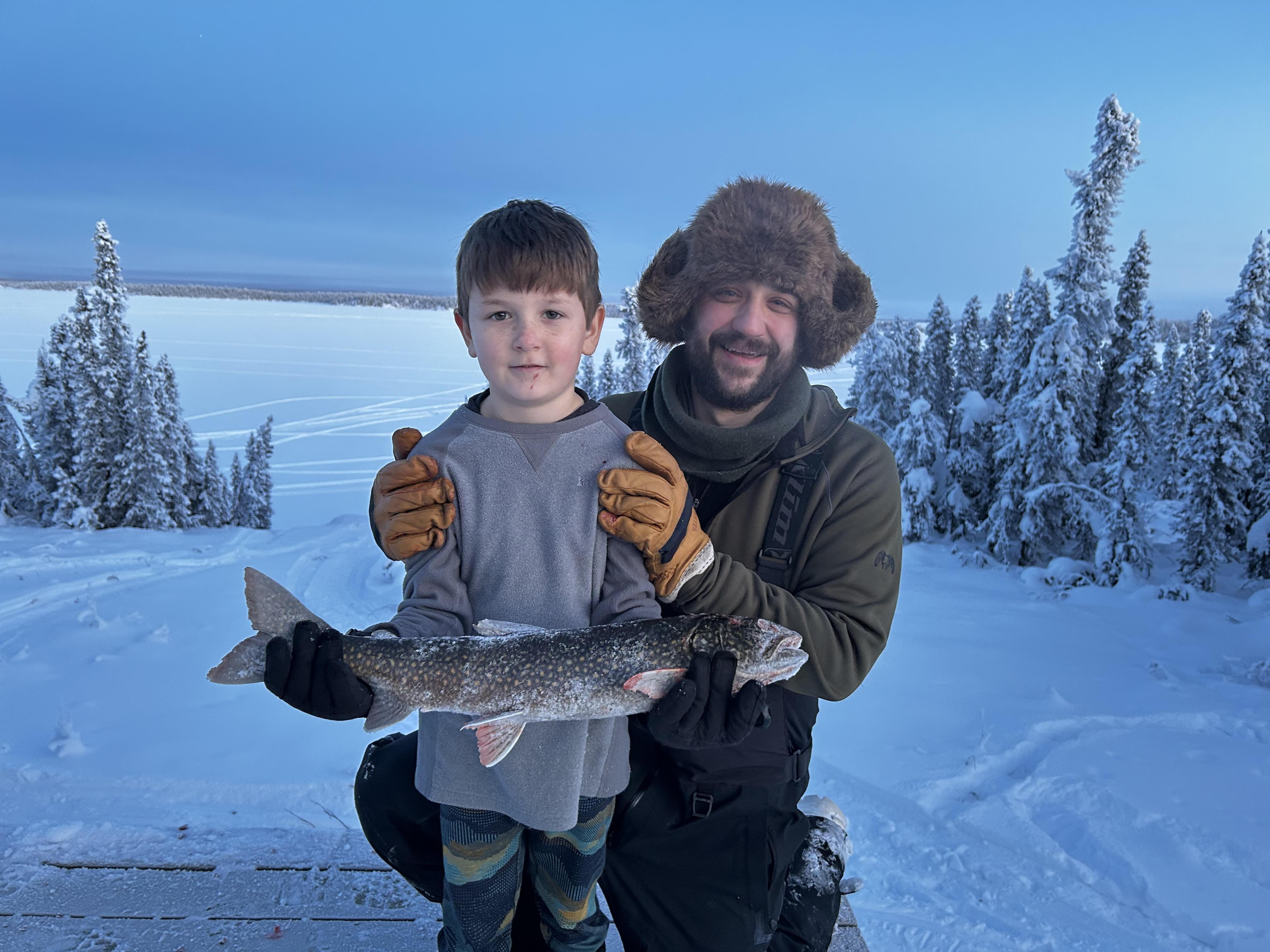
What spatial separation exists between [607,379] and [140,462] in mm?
26495

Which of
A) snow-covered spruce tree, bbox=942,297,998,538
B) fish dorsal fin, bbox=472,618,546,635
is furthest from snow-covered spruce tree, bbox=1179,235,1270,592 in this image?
fish dorsal fin, bbox=472,618,546,635

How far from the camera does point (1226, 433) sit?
72.3ft

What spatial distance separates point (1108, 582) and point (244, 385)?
89.6 meters

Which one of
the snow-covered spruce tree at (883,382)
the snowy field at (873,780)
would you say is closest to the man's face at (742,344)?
the snowy field at (873,780)

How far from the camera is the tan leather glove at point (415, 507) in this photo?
2.58m

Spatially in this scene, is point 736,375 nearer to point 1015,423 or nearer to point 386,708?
point 386,708

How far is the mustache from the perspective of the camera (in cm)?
373

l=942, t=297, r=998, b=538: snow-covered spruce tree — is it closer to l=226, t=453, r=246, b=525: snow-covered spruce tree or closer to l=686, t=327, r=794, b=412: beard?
l=686, t=327, r=794, b=412: beard

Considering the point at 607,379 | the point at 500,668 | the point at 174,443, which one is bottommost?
the point at 174,443

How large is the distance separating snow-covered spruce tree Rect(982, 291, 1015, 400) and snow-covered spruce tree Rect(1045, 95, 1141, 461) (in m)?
11.0

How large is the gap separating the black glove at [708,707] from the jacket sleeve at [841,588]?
0.43 metres

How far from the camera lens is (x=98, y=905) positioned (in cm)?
382

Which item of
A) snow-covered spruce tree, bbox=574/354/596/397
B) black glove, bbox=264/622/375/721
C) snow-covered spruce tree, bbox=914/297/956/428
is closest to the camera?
black glove, bbox=264/622/375/721

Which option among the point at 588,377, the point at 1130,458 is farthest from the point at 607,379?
the point at 1130,458
